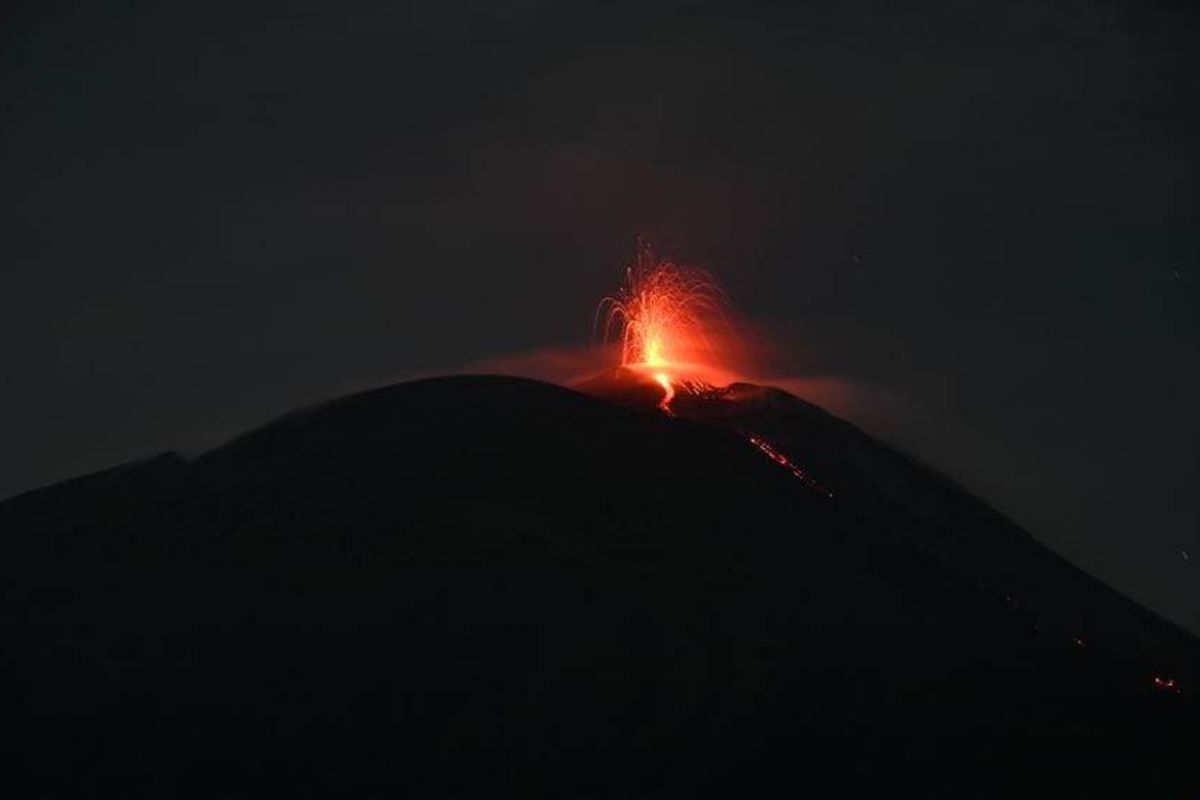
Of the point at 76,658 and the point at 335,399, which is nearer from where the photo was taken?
the point at 76,658

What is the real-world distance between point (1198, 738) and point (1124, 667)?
5.29m

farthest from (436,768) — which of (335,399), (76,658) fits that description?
(335,399)

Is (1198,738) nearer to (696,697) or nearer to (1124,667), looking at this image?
(1124,667)

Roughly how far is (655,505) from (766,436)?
13.6 meters

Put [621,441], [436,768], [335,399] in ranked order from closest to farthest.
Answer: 1. [436,768]
2. [621,441]
3. [335,399]

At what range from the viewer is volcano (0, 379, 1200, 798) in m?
38.4

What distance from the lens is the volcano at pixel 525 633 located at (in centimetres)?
3838

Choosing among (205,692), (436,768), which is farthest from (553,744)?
(205,692)

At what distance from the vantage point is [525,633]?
1678 inches

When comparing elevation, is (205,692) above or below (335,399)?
below

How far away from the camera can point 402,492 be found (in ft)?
167

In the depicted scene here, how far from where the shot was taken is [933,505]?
6681 cm

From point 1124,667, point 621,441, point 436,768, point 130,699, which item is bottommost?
point 436,768

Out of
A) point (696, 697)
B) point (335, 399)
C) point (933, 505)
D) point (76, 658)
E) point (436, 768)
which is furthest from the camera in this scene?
point (933, 505)
